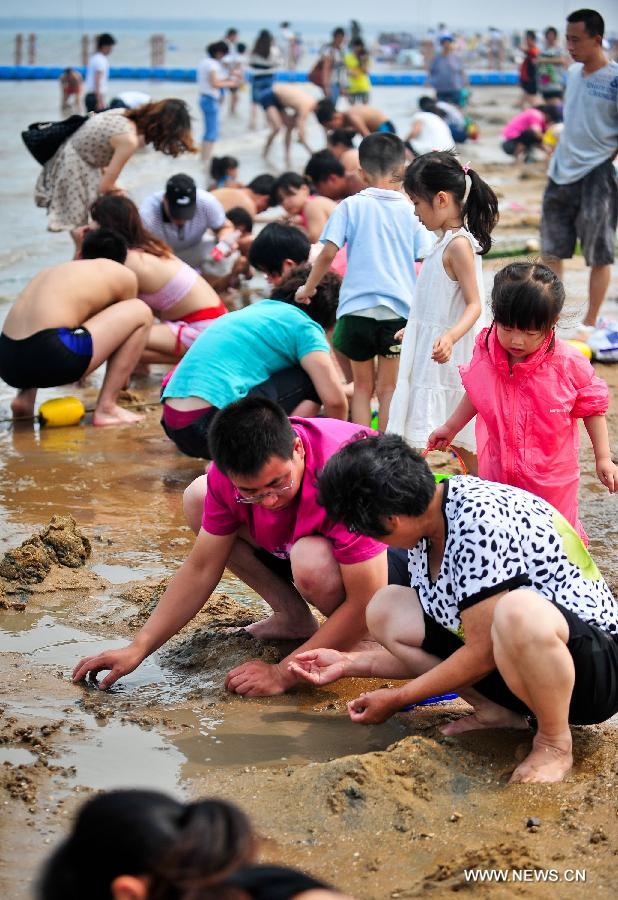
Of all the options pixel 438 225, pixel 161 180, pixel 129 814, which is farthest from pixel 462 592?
pixel 161 180

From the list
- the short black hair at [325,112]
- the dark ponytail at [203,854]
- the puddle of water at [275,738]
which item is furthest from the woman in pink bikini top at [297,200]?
the dark ponytail at [203,854]

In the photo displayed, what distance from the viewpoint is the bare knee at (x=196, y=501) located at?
355 centimetres

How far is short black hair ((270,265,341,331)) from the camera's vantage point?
16.9ft

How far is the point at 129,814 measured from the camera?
1394 millimetres

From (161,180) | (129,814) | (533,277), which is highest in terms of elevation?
(533,277)

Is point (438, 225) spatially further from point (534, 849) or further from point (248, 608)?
point (534, 849)

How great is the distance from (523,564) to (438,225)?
2.21 metres

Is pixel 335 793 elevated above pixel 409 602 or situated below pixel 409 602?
below

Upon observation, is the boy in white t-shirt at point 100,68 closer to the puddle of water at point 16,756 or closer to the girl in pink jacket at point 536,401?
the girl in pink jacket at point 536,401

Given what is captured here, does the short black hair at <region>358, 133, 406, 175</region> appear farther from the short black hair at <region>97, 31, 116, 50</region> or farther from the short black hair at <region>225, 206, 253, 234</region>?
the short black hair at <region>97, 31, 116, 50</region>

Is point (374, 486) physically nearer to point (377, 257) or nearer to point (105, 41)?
point (377, 257)

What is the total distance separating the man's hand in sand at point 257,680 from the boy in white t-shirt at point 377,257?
2.44 meters

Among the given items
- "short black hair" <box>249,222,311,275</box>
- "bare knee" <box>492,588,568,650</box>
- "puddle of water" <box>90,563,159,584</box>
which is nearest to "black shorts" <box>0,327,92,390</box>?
"short black hair" <box>249,222,311,275</box>

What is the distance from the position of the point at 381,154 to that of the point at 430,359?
4.28 feet
